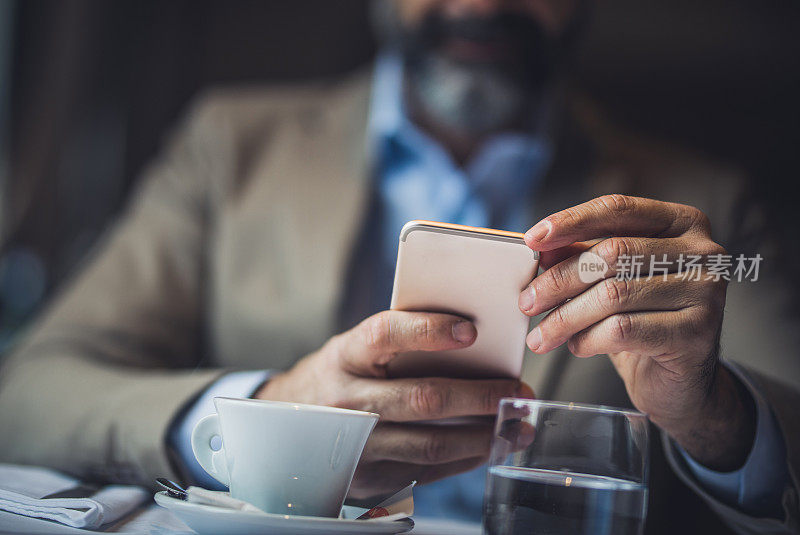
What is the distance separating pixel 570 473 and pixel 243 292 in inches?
19.8

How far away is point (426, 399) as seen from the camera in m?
0.32

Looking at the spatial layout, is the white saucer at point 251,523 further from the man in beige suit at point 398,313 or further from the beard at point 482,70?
the beard at point 482,70

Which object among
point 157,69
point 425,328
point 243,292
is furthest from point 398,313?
point 157,69

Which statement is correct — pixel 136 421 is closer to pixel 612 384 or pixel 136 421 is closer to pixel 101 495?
pixel 101 495

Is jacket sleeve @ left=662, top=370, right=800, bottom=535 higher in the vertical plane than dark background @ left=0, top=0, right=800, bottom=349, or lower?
lower

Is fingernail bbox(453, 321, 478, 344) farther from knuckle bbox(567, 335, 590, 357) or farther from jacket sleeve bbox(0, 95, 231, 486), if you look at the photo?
jacket sleeve bbox(0, 95, 231, 486)

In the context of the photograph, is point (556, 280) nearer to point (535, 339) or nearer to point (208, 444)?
point (535, 339)

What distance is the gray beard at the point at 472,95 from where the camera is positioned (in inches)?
29.1

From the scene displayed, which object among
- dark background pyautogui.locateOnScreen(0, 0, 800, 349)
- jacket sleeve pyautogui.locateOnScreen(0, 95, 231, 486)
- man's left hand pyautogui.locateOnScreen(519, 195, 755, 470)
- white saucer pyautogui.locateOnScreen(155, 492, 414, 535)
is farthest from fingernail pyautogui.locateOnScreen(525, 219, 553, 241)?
dark background pyautogui.locateOnScreen(0, 0, 800, 349)

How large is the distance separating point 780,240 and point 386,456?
11.6 inches

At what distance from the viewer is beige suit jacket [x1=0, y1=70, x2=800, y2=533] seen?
1.23 feet

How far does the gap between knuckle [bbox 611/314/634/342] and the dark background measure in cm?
41

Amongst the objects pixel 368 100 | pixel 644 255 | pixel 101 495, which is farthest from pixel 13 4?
pixel 644 255

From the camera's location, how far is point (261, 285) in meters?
0.68
